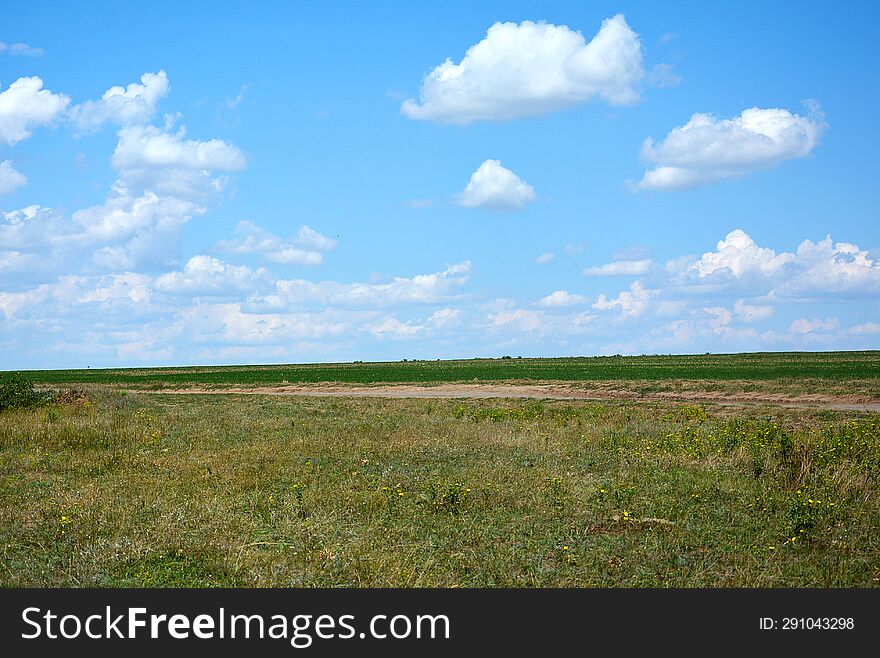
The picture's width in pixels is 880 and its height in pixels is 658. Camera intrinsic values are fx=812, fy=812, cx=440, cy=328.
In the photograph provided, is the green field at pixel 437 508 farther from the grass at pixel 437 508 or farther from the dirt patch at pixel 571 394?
the dirt patch at pixel 571 394

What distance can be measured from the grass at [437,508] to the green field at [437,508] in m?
0.04

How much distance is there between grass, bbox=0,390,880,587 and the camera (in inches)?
360

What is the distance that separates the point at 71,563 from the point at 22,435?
11.2 m

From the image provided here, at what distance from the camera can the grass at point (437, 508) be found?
9148 millimetres

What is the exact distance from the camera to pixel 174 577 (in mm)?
8773

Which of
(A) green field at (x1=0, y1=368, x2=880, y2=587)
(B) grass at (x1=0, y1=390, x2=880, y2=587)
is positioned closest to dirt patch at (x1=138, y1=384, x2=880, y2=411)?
(B) grass at (x1=0, y1=390, x2=880, y2=587)

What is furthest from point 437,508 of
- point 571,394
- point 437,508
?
point 571,394

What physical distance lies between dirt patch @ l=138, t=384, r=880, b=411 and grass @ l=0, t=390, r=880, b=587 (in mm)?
20887

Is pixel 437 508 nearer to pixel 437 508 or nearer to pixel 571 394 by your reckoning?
pixel 437 508

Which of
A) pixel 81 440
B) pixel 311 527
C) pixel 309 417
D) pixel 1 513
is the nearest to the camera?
pixel 311 527

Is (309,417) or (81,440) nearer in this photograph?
(81,440)

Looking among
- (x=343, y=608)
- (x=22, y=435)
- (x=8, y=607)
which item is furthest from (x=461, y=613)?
(x=22, y=435)

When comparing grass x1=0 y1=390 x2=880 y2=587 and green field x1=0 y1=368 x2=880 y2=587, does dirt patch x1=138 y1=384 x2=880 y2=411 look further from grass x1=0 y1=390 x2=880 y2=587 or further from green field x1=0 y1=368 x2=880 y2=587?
green field x1=0 y1=368 x2=880 y2=587

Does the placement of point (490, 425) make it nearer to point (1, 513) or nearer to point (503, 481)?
point (503, 481)
